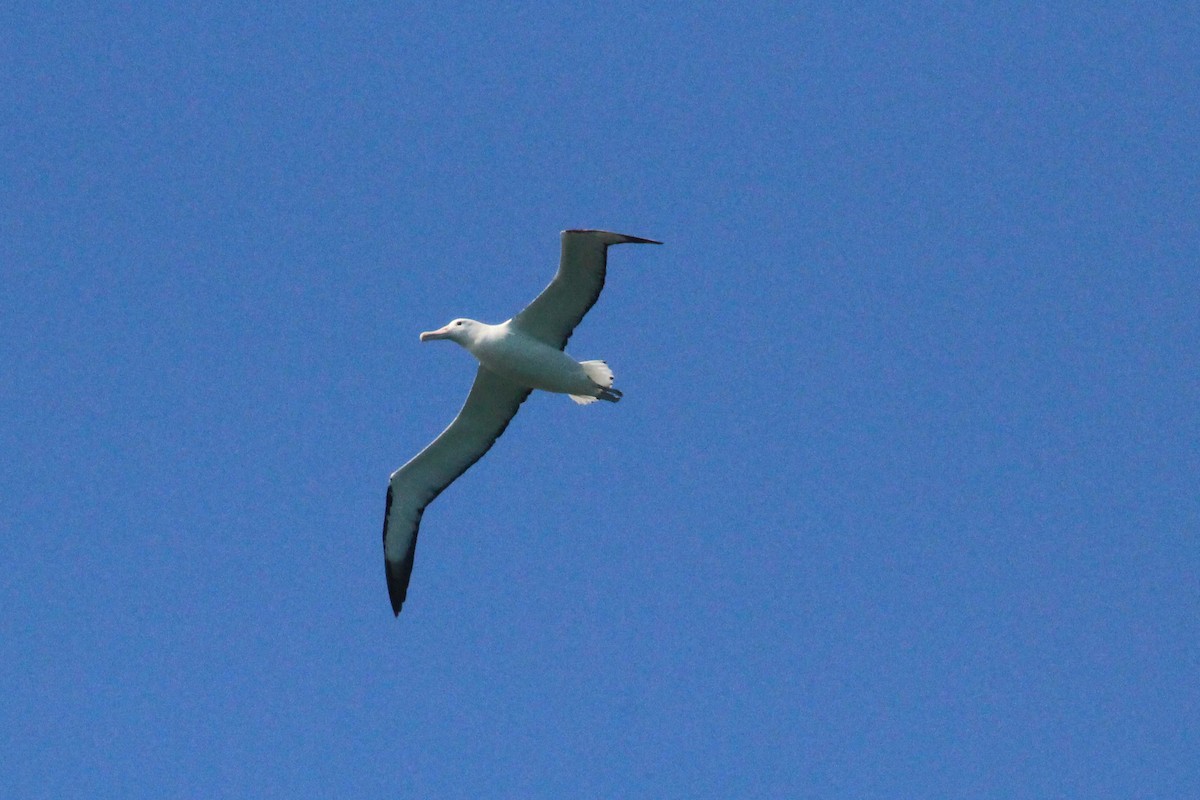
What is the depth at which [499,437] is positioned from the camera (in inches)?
793

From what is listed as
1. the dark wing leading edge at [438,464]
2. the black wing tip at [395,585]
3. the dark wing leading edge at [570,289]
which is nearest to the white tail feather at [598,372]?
the dark wing leading edge at [570,289]

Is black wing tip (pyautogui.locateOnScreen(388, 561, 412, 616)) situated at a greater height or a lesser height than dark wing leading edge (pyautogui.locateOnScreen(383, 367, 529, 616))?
lesser

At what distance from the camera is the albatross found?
1766cm

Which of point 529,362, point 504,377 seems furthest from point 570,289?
point 504,377

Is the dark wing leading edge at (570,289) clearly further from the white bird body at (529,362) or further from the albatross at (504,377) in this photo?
the white bird body at (529,362)

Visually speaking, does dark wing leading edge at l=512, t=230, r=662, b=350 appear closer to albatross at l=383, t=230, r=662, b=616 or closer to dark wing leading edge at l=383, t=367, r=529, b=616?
albatross at l=383, t=230, r=662, b=616

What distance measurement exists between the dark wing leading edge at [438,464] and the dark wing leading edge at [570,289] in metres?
1.33

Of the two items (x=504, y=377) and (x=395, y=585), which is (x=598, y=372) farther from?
(x=395, y=585)

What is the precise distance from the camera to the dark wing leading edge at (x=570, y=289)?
17.1m

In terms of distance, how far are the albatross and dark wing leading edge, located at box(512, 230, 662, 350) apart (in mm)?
12

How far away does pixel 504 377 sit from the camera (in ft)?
62.7

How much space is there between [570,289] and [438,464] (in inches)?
154

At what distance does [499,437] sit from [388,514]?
203 centimetres

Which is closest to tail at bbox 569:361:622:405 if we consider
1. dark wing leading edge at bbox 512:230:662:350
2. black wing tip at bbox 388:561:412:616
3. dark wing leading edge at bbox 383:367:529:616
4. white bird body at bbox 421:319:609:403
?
white bird body at bbox 421:319:609:403
